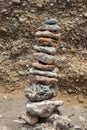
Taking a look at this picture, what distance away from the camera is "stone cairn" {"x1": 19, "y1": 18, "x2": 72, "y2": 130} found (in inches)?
111

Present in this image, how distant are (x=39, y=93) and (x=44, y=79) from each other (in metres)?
0.10

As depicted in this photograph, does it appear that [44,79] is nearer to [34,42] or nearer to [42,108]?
[42,108]

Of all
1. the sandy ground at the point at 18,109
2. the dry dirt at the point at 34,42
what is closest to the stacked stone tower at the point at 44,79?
the sandy ground at the point at 18,109

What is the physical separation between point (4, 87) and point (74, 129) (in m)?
0.89

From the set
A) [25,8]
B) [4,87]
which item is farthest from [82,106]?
[25,8]

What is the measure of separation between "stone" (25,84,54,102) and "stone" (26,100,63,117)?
0.11ft

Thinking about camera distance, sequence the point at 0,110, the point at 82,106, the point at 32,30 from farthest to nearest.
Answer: the point at 32,30, the point at 82,106, the point at 0,110

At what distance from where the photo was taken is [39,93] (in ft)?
9.28

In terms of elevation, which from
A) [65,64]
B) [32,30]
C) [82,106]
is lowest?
[82,106]

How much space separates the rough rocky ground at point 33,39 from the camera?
3580mm

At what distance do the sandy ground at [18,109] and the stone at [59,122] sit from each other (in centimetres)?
24

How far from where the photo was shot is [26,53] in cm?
366

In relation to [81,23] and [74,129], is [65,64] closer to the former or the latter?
[81,23]

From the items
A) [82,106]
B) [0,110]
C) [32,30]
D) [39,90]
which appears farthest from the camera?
[32,30]
